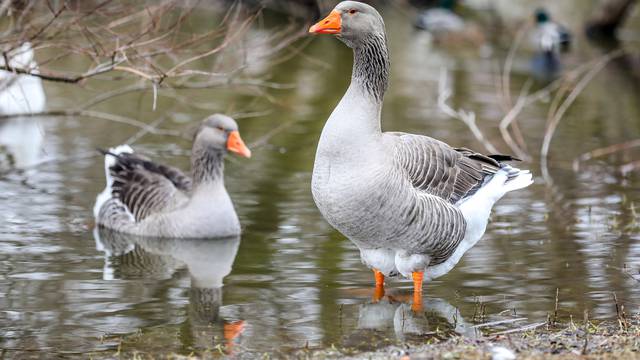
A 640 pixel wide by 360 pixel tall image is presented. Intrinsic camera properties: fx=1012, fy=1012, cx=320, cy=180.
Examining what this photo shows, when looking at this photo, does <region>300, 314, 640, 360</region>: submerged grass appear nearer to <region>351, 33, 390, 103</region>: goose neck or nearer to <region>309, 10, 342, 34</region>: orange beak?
<region>351, 33, 390, 103</region>: goose neck

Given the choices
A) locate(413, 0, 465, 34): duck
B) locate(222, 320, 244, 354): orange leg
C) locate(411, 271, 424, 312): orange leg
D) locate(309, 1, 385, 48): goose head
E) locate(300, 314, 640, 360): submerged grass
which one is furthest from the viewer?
locate(413, 0, 465, 34): duck

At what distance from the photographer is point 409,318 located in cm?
652

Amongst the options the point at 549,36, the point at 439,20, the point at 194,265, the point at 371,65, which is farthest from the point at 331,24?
the point at 439,20

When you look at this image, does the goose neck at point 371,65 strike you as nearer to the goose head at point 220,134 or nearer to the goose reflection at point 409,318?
the goose reflection at point 409,318

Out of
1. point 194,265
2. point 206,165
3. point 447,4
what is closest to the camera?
point 194,265

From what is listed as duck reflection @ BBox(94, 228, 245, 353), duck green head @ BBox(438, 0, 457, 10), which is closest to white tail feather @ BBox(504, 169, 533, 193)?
duck reflection @ BBox(94, 228, 245, 353)

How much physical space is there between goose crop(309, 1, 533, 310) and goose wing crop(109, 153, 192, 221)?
3.10 m

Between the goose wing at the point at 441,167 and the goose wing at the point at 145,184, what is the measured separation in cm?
323

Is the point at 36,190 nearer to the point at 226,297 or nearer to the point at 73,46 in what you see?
the point at 73,46

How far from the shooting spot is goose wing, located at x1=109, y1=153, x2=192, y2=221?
9.32 meters

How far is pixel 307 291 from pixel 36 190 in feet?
13.7

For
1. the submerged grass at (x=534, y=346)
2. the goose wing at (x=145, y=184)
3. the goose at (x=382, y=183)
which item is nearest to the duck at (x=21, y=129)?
the goose wing at (x=145, y=184)

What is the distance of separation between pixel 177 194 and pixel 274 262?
1.88 metres

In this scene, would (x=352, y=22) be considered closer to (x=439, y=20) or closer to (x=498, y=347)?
(x=498, y=347)
